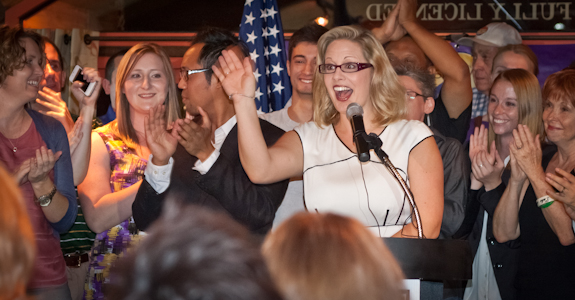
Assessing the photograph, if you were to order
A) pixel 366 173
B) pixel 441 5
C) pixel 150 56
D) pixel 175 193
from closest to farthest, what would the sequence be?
pixel 366 173 < pixel 175 193 < pixel 150 56 < pixel 441 5

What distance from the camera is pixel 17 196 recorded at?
3.40ft

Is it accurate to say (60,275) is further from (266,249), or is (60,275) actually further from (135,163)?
(266,249)

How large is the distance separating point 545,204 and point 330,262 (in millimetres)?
2211

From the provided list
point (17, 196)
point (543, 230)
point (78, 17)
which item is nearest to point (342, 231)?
point (17, 196)

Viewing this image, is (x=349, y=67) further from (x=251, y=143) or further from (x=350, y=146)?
(x=251, y=143)

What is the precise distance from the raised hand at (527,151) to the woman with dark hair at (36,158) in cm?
225

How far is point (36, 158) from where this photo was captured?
2404 mm

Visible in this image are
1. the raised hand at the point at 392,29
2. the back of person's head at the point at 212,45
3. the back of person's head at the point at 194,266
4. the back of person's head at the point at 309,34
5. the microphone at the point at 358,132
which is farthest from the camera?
the raised hand at the point at 392,29

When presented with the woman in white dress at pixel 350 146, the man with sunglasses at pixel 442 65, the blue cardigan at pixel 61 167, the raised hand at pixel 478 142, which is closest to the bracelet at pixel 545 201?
the raised hand at pixel 478 142

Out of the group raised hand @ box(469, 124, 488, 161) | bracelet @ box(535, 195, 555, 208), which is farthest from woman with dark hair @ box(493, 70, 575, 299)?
raised hand @ box(469, 124, 488, 161)

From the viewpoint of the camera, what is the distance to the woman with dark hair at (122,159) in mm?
2656

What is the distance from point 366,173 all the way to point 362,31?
2.05ft

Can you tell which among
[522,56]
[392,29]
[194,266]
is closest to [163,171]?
[194,266]

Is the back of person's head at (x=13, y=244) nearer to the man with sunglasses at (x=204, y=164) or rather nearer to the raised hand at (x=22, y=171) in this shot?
the man with sunglasses at (x=204, y=164)
